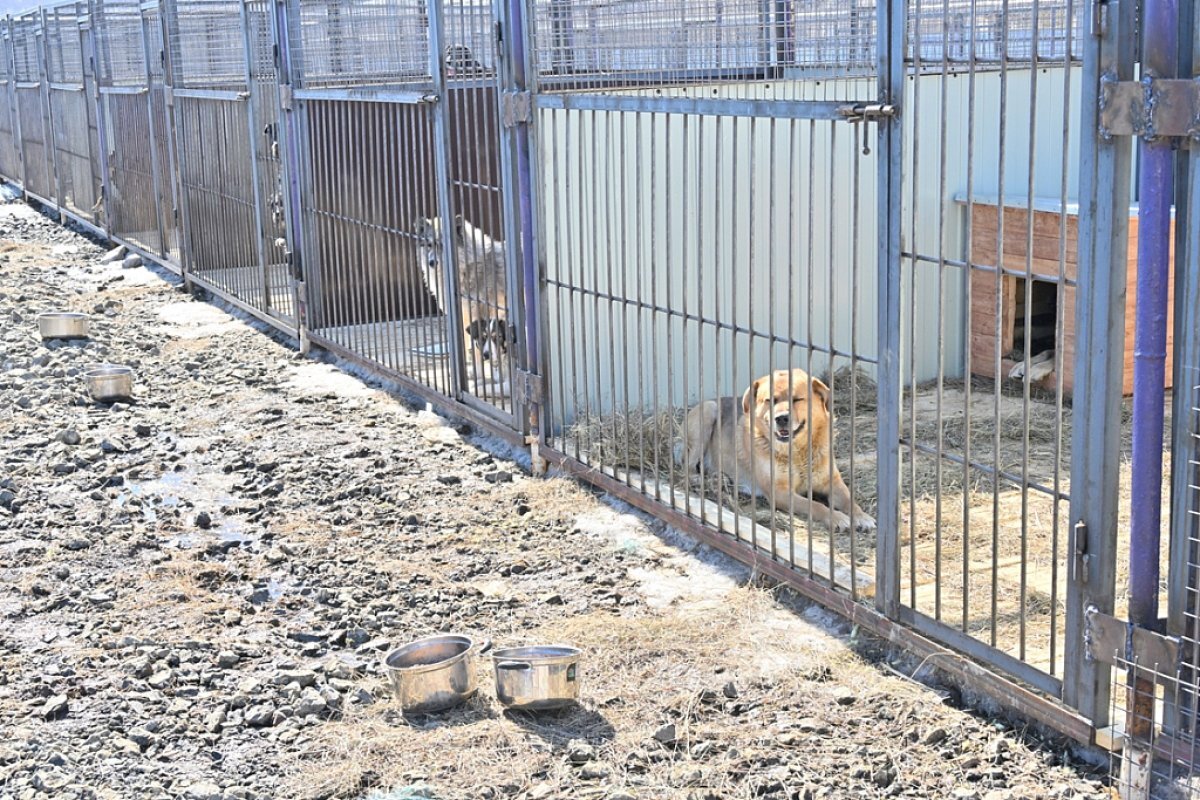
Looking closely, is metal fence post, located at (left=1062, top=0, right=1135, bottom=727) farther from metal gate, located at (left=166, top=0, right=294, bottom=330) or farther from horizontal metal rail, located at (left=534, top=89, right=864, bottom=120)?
metal gate, located at (left=166, top=0, right=294, bottom=330)

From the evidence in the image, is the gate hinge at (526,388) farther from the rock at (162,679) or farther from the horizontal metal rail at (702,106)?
the rock at (162,679)

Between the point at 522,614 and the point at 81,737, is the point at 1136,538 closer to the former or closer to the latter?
the point at 522,614

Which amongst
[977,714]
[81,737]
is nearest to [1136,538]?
[977,714]

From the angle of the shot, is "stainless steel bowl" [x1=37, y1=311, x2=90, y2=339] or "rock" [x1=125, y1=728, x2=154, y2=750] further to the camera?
"stainless steel bowl" [x1=37, y1=311, x2=90, y2=339]

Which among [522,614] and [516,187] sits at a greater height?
[516,187]

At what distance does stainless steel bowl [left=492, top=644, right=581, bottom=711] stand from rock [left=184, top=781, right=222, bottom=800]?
98cm

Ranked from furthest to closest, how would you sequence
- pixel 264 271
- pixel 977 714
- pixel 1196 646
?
pixel 264 271
pixel 977 714
pixel 1196 646

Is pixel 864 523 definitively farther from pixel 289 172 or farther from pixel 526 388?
pixel 289 172

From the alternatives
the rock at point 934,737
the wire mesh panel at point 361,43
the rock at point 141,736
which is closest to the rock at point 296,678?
the rock at point 141,736

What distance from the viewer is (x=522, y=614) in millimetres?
5871

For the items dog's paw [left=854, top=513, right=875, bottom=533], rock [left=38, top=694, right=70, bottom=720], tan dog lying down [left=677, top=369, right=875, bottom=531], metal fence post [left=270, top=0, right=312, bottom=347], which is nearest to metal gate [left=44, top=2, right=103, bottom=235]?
metal fence post [left=270, top=0, right=312, bottom=347]

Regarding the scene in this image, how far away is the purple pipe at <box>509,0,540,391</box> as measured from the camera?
732 cm

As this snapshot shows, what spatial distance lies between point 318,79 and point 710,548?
5.65 m

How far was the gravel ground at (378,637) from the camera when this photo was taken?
4465 millimetres
